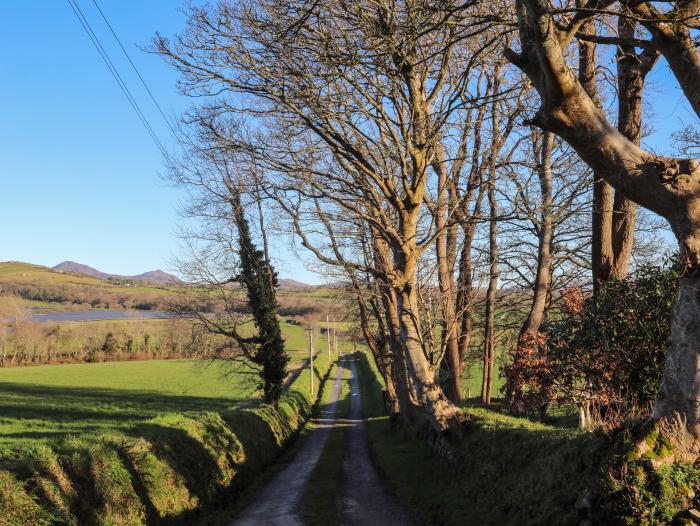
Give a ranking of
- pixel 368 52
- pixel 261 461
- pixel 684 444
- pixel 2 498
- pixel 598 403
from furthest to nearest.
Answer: pixel 261 461, pixel 368 52, pixel 598 403, pixel 2 498, pixel 684 444

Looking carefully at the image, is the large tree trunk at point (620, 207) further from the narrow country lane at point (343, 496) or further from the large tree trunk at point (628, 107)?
the narrow country lane at point (343, 496)

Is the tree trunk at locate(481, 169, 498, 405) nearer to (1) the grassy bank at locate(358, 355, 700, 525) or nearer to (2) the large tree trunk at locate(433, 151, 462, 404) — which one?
(2) the large tree trunk at locate(433, 151, 462, 404)

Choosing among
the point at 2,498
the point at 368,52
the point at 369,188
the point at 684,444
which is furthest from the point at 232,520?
the point at 368,52

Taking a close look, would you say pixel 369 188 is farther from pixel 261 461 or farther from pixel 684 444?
pixel 261 461

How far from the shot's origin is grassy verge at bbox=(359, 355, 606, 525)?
755 centimetres

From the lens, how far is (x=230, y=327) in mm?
29359

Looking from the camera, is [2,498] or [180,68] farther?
[180,68]

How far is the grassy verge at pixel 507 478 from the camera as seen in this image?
7551mm

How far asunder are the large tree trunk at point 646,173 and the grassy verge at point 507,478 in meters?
1.54

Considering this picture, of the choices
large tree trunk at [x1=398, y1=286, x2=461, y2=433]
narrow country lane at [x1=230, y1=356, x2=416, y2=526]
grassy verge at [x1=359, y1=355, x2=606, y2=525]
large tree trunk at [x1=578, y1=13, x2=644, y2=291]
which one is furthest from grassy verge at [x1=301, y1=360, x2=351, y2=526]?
large tree trunk at [x1=578, y1=13, x2=644, y2=291]

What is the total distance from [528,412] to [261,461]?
9423 mm

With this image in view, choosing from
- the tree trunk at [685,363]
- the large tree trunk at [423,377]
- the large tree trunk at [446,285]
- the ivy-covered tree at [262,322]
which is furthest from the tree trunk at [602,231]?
the ivy-covered tree at [262,322]

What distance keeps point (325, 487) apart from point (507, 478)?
22.7 feet

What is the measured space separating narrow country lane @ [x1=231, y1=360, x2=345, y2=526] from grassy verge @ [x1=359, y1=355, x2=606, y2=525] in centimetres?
259
